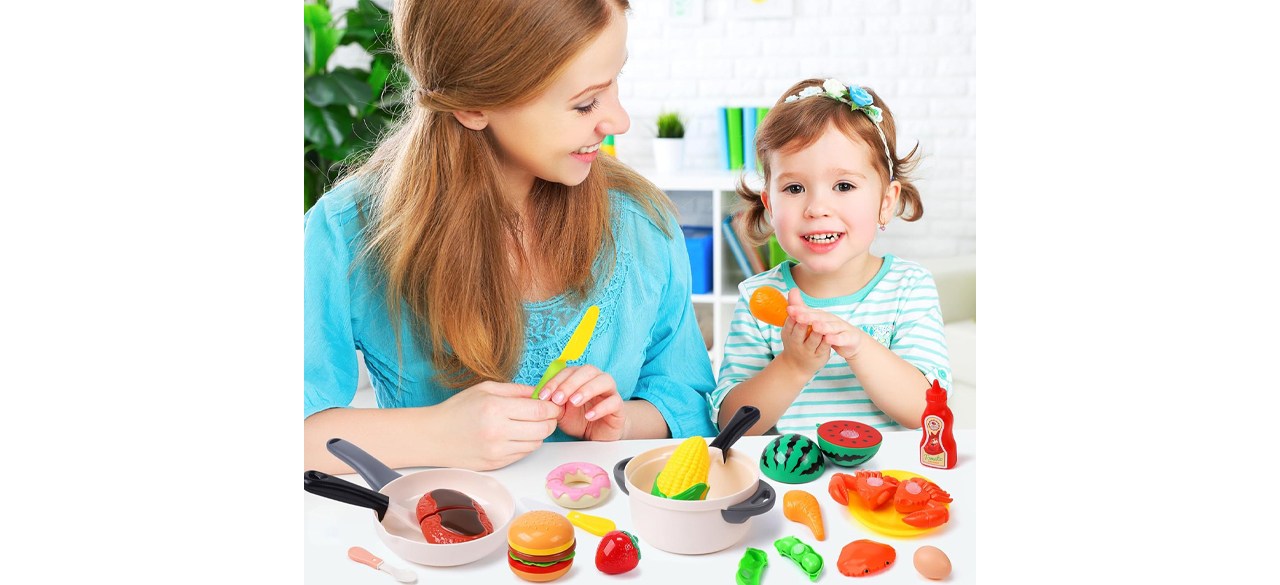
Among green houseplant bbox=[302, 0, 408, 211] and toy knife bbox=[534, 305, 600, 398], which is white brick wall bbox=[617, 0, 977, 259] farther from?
toy knife bbox=[534, 305, 600, 398]

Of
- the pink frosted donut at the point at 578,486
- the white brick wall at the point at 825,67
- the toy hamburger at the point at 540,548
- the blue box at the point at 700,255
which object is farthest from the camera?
the white brick wall at the point at 825,67

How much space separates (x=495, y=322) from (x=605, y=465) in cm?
19

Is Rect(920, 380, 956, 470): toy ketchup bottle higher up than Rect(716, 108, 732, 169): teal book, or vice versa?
Rect(716, 108, 732, 169): teal book

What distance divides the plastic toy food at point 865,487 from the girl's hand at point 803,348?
18 centimetres

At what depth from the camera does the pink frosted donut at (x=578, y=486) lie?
2.21 ft

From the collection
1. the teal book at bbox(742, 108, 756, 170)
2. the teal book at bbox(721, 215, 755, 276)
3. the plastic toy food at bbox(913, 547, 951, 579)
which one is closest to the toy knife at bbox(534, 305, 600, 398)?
the plastic toy food at bbox(913, 547, 951, 579)

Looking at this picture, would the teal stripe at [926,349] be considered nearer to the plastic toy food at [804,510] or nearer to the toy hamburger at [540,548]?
the plastic toy food at [804,510]

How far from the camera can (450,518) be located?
24.5 inches

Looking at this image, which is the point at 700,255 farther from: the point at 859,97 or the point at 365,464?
the point at 365,464

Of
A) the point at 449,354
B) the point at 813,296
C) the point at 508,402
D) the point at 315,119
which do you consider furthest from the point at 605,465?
the point at 315,119

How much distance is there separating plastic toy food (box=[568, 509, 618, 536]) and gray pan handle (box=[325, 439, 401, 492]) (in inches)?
5.3

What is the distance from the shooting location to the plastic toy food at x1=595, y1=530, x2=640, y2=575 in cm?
59

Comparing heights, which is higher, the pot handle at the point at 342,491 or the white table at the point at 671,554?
the pot handle at the point at 342,491

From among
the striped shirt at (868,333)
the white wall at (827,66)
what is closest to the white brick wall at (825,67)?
the white wall at (827,66)
